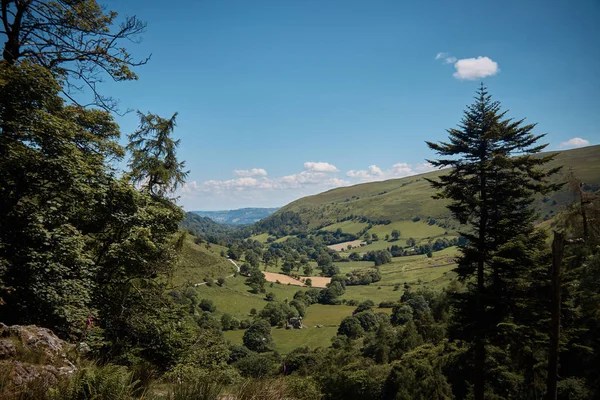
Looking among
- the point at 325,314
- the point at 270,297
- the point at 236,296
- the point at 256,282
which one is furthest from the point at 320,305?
the point at 236,296

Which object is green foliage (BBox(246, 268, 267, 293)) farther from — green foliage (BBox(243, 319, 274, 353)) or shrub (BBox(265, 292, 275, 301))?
green foliage (BBox(243, 319, 274, 353))

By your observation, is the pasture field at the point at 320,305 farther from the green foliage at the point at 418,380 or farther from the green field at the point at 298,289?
the green foliage at the point at 418,380

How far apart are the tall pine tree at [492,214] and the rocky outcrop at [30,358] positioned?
56.4ft

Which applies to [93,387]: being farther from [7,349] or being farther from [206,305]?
[206,305]

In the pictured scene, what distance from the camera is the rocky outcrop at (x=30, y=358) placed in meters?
4.82

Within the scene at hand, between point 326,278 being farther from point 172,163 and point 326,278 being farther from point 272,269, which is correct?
point 172,163

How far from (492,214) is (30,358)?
19.7m

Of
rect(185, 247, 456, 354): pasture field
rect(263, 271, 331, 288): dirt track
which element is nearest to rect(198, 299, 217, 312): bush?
rect(185, 247, 456, 354): pasture field

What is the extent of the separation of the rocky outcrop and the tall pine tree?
56.4ft

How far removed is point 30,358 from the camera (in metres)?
6.41

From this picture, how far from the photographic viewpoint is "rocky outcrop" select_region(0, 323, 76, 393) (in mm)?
4820

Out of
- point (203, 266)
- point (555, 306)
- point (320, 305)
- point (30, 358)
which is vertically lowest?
point (320, 305)

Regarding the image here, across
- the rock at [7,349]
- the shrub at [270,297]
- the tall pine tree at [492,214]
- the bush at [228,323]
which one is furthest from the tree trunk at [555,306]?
the shrub at [270,297]

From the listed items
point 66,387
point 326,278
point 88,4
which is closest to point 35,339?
point 66,387
